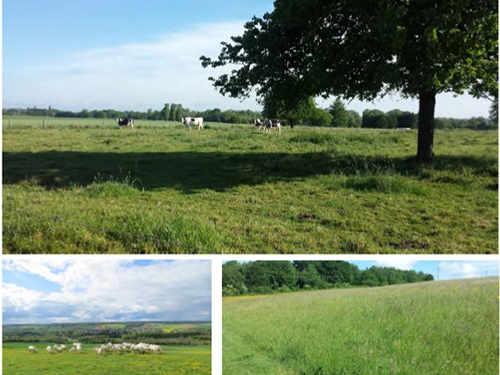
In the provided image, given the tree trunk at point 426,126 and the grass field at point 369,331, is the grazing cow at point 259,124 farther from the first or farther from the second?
the grass field at point 369,331

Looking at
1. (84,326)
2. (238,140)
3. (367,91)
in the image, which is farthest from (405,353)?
(238,140)

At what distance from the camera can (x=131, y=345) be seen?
5.10 meters

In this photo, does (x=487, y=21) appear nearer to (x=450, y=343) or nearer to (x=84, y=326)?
(x=450, y=343)

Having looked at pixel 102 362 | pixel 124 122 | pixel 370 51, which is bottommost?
pixel 102 362

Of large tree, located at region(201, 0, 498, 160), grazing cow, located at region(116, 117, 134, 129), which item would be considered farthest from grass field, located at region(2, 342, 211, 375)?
grazing cow, located at region(116, 117, 134, 129)

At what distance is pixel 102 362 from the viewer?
5109 mm

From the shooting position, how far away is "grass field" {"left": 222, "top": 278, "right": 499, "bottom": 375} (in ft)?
16.6

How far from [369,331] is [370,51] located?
754 cm

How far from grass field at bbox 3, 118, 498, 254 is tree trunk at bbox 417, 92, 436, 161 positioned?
488mm

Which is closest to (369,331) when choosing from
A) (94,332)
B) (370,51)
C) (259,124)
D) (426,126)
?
(94,332)

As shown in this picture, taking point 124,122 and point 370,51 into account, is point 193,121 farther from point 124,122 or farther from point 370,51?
point 370,51

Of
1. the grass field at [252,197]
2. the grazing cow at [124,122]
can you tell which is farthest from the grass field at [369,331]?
the grazing cow at [124,122]

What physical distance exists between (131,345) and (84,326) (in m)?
0.62

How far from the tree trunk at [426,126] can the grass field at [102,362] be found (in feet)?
31.8
